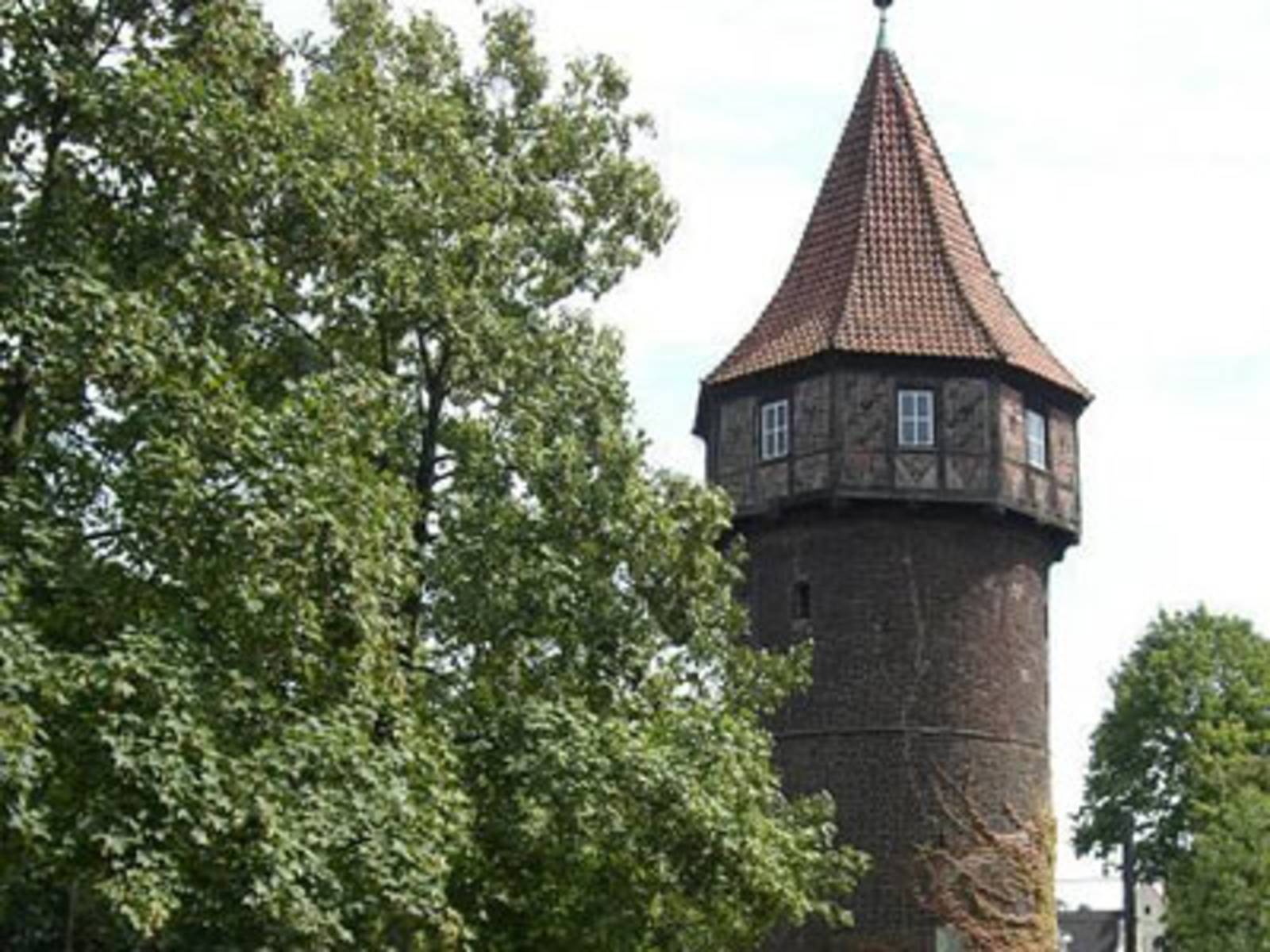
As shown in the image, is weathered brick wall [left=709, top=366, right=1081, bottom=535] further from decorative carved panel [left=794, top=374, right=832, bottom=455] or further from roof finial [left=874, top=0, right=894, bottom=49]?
roof finial [left=874, top=0, right=894, bottom=49]

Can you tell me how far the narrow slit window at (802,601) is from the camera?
2762 centimetres

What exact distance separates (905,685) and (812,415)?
3739 mm

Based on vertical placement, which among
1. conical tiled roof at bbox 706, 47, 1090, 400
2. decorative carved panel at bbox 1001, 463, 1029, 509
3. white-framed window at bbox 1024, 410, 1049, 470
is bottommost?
decorative carved panel at bbox 1001, 463, 1029, 509

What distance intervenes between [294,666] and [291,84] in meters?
4.58

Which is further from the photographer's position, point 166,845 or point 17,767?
point 166,845

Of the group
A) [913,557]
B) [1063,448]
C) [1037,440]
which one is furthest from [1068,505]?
[913,557]

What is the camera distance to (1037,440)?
1123 inches

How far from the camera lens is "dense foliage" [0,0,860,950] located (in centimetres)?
1120

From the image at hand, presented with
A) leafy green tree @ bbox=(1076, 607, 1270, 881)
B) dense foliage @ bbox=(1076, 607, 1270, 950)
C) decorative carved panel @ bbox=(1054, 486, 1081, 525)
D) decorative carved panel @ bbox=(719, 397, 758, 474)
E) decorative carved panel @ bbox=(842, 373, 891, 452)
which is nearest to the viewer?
decorative carved panel @ bbox=(842, 373, 891, 452)

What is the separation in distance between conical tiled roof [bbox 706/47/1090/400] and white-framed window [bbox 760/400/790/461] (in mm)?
562

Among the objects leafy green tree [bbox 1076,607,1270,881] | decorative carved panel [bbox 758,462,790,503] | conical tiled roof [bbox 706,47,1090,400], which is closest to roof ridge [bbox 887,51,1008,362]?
conical tiled roof [bbox 706,47,1090,400]

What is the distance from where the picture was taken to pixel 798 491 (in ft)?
90.5

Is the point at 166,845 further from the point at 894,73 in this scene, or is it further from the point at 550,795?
the point at 894,73

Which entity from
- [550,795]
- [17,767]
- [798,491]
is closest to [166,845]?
[17,767]
